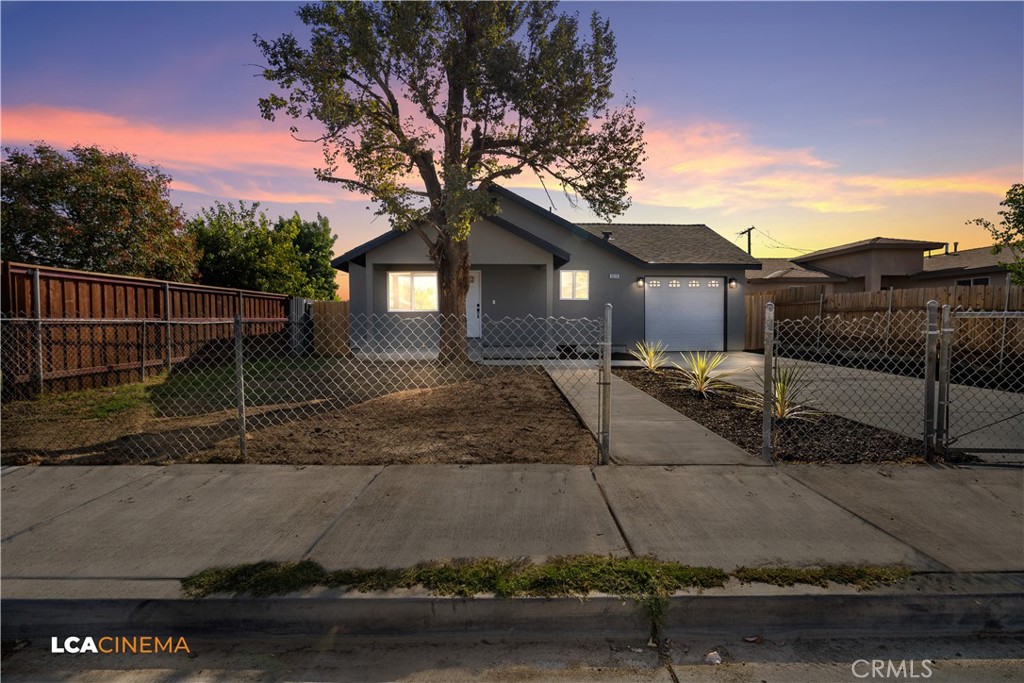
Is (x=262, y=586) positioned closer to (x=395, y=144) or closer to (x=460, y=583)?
(x=460, y=583)

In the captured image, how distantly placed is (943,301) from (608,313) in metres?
14.1

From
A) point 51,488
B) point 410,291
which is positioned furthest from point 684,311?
point 51,488

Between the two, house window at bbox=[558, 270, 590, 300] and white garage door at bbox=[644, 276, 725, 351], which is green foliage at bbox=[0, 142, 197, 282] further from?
white garage door at bbox=[644, 276, 725, 351]

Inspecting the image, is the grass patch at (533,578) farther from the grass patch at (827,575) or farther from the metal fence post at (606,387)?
the metal fence post at (606,387)

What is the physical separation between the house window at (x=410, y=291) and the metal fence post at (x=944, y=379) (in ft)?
43.8

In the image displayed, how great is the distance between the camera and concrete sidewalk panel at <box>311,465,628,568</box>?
343cm

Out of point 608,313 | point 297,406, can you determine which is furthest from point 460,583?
point 297,406

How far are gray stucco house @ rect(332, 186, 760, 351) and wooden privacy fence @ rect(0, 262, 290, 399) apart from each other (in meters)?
4.84

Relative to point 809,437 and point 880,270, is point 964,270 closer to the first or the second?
point 880,270

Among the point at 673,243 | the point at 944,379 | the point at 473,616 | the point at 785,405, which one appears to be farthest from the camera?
the point at 673,243

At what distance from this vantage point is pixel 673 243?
21219 millimetres

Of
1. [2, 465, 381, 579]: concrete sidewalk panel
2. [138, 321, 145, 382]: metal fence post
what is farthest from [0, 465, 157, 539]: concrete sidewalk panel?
[138, 321, 145, 382]: metal fence post

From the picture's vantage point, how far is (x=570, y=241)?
19.2m

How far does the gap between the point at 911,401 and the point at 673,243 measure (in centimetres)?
1331
